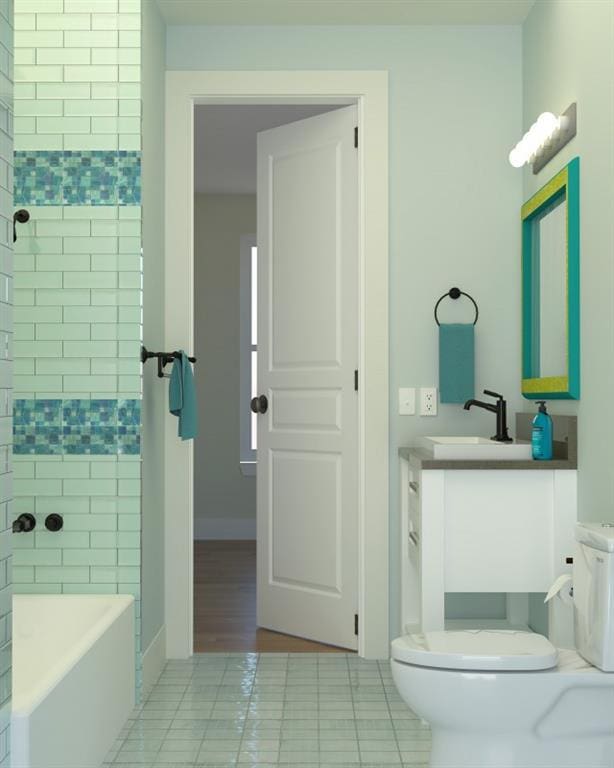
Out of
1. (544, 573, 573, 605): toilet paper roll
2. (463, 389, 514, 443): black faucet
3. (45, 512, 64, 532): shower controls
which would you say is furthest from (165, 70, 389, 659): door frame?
(544, 573, 573, 605): toilet paper roll

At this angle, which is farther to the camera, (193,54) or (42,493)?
(193,54)

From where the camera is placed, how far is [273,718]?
348 centimetres

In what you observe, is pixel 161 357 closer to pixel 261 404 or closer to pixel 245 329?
pixel 261 404

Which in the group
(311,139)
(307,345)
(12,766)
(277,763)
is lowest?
(277,763)

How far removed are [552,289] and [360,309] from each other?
A: 86cm

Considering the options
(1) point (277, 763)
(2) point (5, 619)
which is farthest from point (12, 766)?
(1) point (277, 763)

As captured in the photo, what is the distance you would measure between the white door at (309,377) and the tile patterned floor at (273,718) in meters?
0.41

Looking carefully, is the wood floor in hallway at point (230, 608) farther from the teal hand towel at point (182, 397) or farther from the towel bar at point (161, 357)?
the towel bar at point (161, 357)

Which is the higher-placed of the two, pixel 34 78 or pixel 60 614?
pixel 34 78

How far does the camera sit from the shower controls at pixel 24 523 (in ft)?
12.1

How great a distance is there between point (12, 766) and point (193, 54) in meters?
3.01

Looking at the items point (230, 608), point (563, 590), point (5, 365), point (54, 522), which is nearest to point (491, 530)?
point (563, 590)

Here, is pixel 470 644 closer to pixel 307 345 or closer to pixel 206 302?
pixel 307 345

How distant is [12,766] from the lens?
236cm
